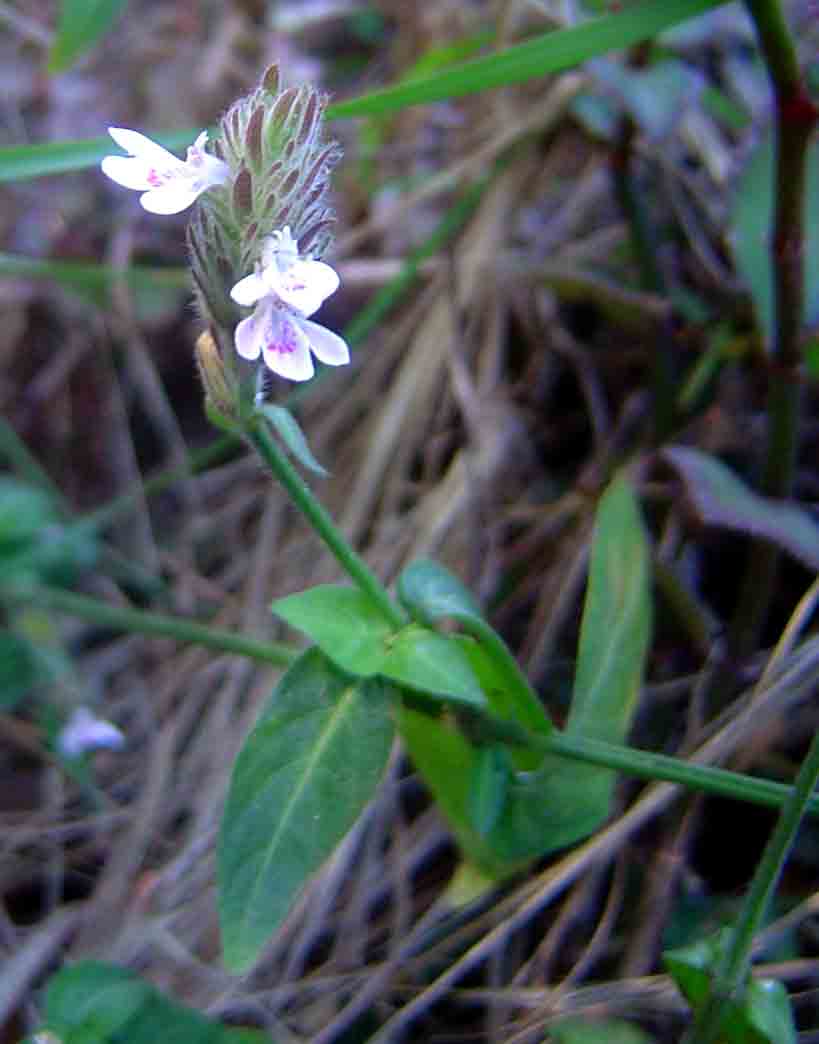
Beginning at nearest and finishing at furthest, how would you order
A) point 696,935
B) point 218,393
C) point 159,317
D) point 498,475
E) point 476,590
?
1. point 218,393
2. point 696,935
3. point 476,590
4. point 498,475
5. point 159,317

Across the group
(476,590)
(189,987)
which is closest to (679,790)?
(476,590)

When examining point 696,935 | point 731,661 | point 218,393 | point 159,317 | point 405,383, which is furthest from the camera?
point 159,317

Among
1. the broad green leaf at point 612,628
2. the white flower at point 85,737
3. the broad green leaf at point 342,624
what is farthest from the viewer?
the white flower at point 85,737

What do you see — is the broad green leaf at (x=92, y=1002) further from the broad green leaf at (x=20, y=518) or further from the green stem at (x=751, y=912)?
the broad green leaf at (x=20, y=518)

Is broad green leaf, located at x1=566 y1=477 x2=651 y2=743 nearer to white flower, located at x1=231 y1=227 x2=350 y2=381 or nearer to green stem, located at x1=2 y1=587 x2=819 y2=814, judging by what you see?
green stem, located at x1=2 y1=587 x2=819 y2=814

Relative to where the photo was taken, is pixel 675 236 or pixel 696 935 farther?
pixel 675 236

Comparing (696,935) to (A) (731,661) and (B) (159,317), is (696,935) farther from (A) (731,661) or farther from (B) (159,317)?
(B) (159,317)

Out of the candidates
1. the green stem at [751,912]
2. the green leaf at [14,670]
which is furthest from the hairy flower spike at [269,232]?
the green leaf at [14,670]
